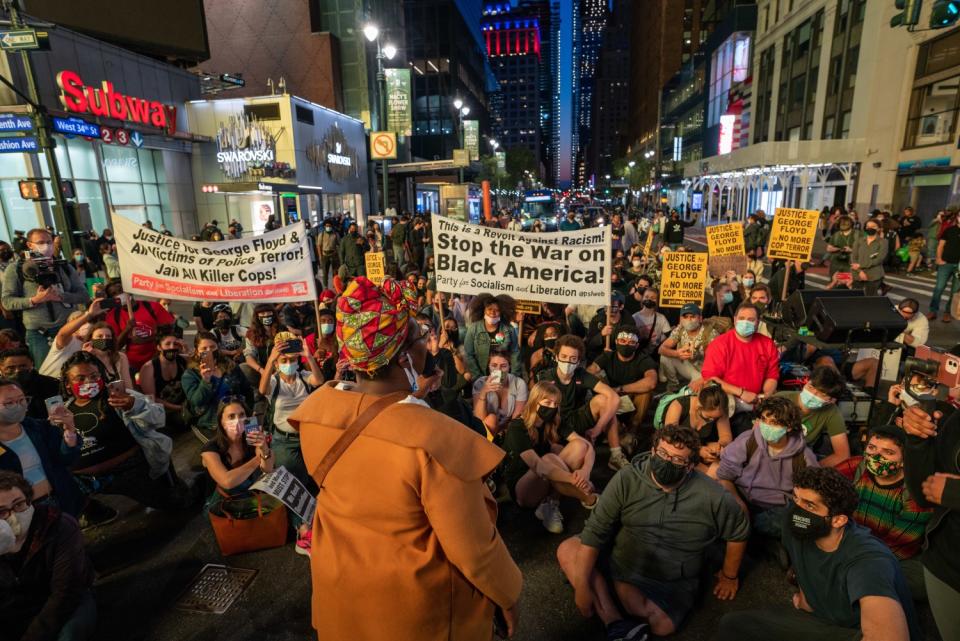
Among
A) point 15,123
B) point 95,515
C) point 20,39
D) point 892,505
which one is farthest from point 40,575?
point 15,123

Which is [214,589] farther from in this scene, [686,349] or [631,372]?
[686,349]

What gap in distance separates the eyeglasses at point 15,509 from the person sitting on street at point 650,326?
6695 millimetres

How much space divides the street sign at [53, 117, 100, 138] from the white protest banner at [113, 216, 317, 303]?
11.6 metres

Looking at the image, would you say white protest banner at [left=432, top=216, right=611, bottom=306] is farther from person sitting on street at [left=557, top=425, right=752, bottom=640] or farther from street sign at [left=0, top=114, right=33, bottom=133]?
street sign at [left=0, top=114, right=33, bottom=133]

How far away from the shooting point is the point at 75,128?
15219 mm

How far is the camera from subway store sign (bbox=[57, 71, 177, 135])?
1870 centimetres

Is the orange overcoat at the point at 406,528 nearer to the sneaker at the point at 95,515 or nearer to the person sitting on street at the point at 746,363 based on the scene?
the sneaker at the point at 95,515

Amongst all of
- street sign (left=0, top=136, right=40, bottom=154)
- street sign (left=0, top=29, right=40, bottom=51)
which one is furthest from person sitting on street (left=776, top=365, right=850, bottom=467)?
street sign (left=0, top=136, right=40, bottom=154)

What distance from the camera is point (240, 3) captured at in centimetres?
3628

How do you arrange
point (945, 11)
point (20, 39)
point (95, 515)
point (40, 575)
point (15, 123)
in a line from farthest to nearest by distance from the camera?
point (15, 123) < point (20, 39) < point (945, 11) < point (95, 515) < point (40, 575)

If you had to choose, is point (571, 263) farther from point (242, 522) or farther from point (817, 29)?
point (817, 29)

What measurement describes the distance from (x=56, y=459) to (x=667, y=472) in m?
4.39

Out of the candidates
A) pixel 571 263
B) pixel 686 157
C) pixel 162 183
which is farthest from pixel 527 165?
pixel 571 263

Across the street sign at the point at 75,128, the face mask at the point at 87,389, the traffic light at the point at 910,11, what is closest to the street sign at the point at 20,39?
the street sign at the point at 75,128
